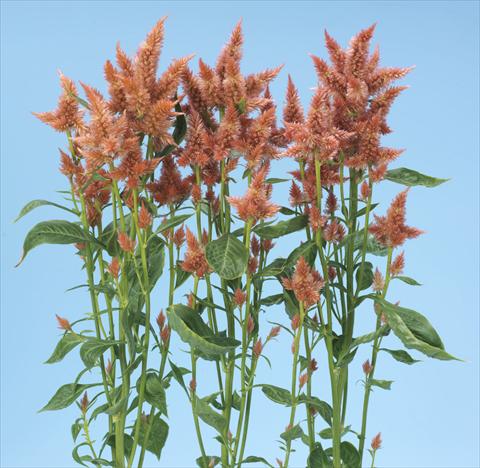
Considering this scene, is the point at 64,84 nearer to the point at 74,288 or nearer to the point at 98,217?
the point at 98,217

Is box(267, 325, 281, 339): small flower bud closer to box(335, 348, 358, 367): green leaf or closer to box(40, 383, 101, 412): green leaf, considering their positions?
box(335, 348, 358, 367): green leaf

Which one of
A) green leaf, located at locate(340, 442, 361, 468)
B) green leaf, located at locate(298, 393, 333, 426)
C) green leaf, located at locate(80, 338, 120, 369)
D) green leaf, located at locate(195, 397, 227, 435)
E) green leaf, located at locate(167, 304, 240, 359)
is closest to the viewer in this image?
→ green leaf, located at locate(167, 304, 240, 359)

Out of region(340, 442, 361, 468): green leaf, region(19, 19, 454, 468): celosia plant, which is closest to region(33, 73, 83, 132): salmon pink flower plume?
region(19, 19, 454, 468): celosia plant

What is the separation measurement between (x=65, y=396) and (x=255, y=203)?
1.00 metres

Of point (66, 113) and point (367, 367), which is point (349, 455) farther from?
point (66, 113)

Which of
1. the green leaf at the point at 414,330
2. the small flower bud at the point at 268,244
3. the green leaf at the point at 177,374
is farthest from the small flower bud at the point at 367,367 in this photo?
the green leaf at the point at 177,374

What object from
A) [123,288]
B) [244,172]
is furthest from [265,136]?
[123,288]

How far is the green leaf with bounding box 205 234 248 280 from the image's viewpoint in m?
3.04

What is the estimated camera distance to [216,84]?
3.24 meters

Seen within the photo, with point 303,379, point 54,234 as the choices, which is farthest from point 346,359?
point 54,234

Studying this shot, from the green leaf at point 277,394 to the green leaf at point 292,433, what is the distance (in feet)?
0.34

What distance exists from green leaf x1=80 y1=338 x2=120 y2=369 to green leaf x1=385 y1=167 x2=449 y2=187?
3.69 ft

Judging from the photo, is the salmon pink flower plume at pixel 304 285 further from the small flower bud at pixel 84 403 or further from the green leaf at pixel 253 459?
the small flower bud at pixel 84 403

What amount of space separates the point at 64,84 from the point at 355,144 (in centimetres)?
103
